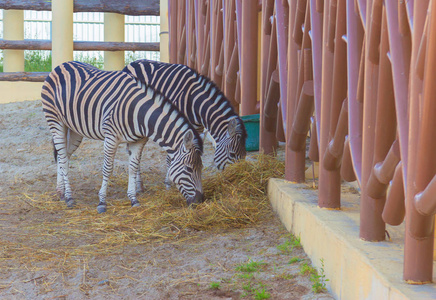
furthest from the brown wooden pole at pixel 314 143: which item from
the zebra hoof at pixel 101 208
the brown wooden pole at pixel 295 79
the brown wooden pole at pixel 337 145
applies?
the zebra hoof at pixel 101 208

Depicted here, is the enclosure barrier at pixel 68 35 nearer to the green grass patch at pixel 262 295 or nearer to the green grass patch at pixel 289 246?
the green grass patch at pixel 289 246

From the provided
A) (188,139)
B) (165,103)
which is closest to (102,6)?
(165,103)

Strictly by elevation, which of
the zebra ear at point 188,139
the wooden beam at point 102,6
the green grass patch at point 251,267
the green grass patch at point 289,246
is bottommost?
the green grass patch at point 251,267

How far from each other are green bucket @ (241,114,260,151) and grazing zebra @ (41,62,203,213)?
4.17 ft

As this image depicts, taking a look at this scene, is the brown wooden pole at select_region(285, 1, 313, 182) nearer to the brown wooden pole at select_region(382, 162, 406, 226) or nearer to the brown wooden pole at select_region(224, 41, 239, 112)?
the brown wooden pole at select_region(382, 162, 406, 226)

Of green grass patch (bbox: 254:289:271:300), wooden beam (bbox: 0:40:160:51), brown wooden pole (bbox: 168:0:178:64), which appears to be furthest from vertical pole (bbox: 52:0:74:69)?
green grass patch (bbox: 254:289:271:300)

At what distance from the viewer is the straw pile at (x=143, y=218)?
4566 mm

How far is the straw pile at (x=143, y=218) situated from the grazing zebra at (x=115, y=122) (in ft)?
0.73

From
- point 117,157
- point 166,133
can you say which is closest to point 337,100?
point 166,133

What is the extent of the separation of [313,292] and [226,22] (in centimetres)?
449

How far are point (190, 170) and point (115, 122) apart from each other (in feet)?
3.03

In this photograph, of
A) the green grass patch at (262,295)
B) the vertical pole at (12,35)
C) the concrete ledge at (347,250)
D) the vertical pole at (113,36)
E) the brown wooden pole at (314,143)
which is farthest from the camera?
the vertical pole at (113,36)

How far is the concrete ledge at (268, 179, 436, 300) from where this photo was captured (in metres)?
2.51

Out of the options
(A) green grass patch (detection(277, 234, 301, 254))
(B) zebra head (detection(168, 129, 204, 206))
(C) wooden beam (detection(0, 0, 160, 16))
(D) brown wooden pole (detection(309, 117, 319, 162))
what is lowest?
(A) green grass patch (detection(277, 234, 301, 254))
